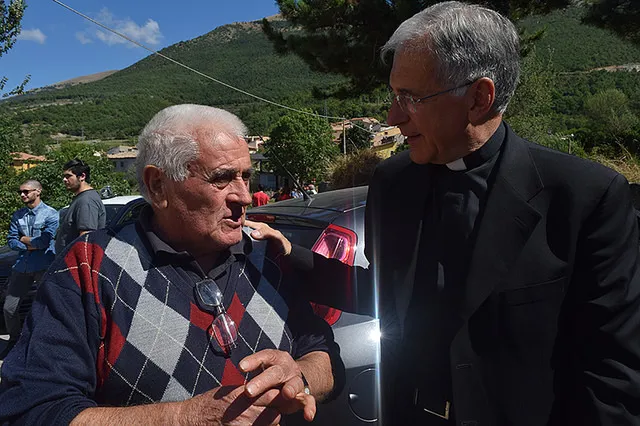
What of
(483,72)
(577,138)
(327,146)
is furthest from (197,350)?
(327,146)

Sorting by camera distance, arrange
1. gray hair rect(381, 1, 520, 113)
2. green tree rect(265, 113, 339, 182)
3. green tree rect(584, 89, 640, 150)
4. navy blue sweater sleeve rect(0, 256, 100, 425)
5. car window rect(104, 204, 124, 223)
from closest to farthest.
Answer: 1. navy blue sweater sleeve rect(0, 256, 100, 425)
2. gray hair rect(381, 1, 520, 113)
3. car window rect(104, 204, 124, 223)
4. green tree rect(584, 89, 640, 150)
5. green tree rect(265, 113, 339, 182)

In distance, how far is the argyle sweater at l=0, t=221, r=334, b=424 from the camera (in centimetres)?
121

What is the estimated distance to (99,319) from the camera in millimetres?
1320

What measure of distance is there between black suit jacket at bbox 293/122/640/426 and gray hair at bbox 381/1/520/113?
0.23 metres

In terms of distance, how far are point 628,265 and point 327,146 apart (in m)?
76.8

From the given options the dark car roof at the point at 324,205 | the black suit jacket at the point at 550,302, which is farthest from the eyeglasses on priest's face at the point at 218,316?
the dark car roof at the point at 324,205

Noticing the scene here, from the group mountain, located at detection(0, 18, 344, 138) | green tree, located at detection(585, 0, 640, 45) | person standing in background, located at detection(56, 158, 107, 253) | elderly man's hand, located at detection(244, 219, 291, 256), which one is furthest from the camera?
mountain, located at detection(0, 18, 344, 138)

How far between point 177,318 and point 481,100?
106cm

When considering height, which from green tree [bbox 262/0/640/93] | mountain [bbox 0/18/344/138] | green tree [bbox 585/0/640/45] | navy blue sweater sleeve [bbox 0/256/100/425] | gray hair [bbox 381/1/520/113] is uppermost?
mountain [bbox 0/18/344/138]

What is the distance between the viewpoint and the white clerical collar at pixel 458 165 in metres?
1.48

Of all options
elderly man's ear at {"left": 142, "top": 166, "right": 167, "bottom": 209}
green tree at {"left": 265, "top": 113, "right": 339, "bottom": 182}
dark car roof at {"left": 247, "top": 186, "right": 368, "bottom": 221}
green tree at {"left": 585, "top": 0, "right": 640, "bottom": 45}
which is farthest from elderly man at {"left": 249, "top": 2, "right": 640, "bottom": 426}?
green tree at {"left": 265, "top": 113, "right": 339, "bottom": 182}

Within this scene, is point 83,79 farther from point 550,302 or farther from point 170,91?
point 550,302

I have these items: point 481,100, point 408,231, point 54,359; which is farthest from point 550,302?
point 54,359

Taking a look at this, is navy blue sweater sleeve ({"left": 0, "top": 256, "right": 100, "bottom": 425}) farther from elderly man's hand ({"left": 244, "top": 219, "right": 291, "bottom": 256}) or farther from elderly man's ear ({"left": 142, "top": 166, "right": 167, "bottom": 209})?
elderly man's hand ({"left": 244, "top": 219, "right": 291, "bottom": 256})
